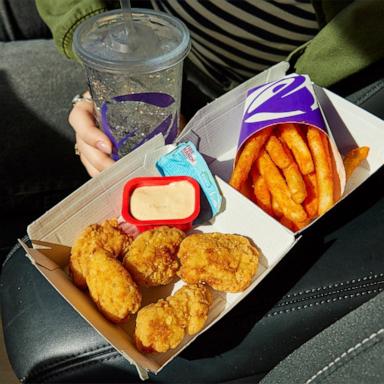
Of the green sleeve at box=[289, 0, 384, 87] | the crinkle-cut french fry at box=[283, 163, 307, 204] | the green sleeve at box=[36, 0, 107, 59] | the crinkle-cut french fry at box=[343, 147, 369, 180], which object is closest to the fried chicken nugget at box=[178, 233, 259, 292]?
the crinkle-cut french fry at box=[283, 163, 307, 204]

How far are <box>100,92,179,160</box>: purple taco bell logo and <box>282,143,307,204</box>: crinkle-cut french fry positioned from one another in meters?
0.25

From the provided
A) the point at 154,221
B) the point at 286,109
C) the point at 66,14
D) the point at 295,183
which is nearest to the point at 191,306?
the point at 154,221

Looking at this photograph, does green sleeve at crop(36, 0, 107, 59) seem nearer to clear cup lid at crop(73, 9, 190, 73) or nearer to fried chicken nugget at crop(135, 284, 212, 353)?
clear cup lid at crop(73, 9, 190, 73)

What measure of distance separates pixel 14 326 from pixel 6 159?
592mm

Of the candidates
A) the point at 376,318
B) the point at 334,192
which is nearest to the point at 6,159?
the point at 334,192

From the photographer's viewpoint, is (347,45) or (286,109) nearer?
(286,109)

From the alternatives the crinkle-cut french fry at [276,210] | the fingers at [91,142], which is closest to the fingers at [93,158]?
the fingers at [91,142]

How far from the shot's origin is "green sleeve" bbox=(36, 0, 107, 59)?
1.28 meters

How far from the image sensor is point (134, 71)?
3.24 ft

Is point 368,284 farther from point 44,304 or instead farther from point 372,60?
point 44,304

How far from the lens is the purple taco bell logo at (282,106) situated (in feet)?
3.37

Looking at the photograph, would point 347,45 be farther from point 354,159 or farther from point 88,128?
point 88,128

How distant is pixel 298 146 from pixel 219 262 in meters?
0.28

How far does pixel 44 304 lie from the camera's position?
1021 mm
